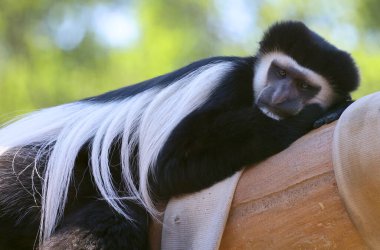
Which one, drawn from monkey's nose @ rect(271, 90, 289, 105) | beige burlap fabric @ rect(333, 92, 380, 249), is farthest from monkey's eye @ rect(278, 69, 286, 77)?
beige burlap fabric @ rect(333, 92, 380, 249)

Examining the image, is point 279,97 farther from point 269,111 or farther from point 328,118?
point 328,118

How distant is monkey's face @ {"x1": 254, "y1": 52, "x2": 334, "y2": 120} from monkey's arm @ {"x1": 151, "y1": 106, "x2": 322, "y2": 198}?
120 mm

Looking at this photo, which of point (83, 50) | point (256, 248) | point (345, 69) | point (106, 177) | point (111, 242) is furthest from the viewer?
point (83, 50)

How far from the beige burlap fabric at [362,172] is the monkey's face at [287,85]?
0.48 metres

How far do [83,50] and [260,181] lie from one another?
4.97 meters

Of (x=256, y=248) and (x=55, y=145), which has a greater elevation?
(x=55, y=145)

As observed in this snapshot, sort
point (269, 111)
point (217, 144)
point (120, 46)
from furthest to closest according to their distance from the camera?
1. point (120, 46)
2. point (269, 111)
3. point (217, 144)

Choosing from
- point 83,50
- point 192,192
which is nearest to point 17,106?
point 83,50

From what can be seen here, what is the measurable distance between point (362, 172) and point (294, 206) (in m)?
0.20

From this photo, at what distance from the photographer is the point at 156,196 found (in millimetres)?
2012

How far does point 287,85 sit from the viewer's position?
229 cm

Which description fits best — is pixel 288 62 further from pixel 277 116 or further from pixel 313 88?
pixel 277 116

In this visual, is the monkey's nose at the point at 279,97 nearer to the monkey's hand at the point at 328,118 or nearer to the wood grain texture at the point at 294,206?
the monkey's hand at the point at 328,118

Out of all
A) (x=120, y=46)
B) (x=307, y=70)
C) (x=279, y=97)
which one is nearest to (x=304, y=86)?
(x=307, y=70)
